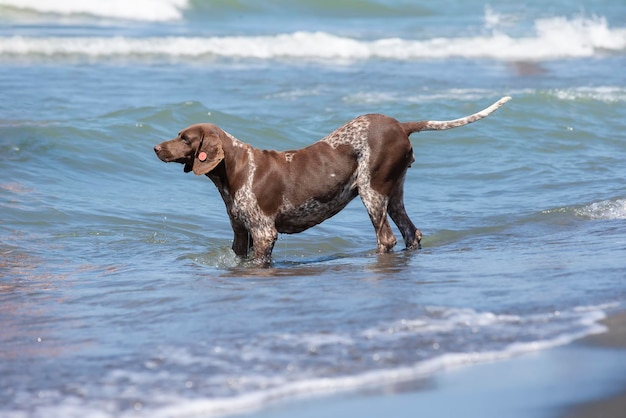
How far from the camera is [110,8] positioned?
35.1 metres

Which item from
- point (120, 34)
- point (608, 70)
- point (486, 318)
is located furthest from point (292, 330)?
point (120, 34)

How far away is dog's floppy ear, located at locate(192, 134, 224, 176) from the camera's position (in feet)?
27.0

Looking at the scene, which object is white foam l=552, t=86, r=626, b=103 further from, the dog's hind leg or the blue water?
the dog's hind leg

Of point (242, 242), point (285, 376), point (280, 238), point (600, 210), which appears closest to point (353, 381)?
point (285, 376)

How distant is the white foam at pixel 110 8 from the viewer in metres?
34.2

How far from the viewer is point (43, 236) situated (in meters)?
9.80

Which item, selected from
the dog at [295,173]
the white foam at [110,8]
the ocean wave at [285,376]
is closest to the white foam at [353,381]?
the ocean wave at [285,376]

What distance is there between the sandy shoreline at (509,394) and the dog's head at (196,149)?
362cm

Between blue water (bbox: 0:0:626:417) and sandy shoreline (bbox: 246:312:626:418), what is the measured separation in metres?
0.16

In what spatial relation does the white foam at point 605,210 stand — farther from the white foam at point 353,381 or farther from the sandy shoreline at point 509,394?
the sandy shoreline at point 509,394

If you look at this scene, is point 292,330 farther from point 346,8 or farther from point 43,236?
point 346,8

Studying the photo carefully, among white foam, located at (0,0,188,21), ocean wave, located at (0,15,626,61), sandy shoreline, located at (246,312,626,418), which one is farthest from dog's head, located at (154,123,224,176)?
white foam, located at (0,0,188,21)

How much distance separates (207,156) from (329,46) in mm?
19586

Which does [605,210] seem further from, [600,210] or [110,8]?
[110,8]
